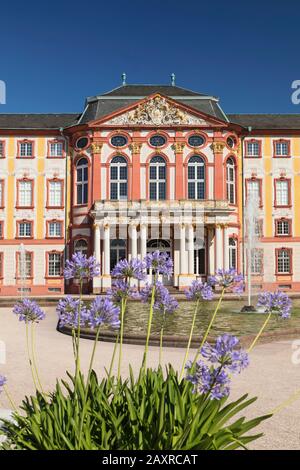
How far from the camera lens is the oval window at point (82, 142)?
37.0 meters

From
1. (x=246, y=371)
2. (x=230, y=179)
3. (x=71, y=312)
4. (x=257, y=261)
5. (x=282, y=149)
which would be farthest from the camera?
(x=257, y=261)

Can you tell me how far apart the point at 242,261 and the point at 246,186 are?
5658 millimetres

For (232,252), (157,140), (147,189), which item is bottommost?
(232,252)

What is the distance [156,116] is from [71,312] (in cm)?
3395

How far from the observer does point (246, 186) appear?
38.5 m

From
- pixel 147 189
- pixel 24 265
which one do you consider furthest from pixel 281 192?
pixel 24 265

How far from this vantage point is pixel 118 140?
3659 cm

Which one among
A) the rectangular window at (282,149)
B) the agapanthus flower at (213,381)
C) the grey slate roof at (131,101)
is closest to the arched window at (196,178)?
the grey slate roof at (131,101)

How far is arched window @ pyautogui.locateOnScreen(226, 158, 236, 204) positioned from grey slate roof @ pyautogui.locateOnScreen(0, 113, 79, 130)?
12475 mm

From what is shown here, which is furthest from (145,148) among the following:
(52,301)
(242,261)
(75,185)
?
(52,301)

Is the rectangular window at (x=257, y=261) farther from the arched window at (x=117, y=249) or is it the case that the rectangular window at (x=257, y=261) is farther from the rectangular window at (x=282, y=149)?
the arched window at (x=117, y=249)

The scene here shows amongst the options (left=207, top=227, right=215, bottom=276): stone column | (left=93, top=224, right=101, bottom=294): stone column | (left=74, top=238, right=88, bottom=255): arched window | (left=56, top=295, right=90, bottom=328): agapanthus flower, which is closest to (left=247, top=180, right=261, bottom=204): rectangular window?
(left=207, top=227, right=215, bottom=276): stone column

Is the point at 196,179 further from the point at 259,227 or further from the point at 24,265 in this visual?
the point at 24,265

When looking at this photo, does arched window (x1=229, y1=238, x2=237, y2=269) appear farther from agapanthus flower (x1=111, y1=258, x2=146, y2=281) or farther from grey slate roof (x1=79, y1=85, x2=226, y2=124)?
agapanthus flower (x1=111, y1=258, x2=146, y2=281)
